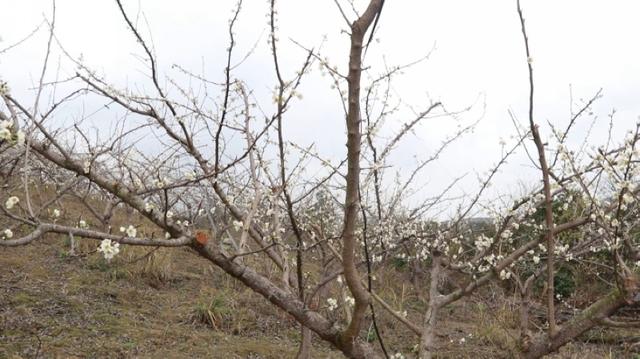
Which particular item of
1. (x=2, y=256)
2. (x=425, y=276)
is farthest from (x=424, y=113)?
(x=425, y=276)

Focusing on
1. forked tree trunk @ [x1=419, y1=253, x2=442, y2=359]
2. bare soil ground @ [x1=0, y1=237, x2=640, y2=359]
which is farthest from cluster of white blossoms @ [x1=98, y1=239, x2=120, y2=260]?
bare soil ground @ [x1=0, y1=237, x2=640, y2=359]

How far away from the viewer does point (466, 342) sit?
21.2 feet

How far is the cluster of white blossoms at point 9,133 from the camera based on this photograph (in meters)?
1.51

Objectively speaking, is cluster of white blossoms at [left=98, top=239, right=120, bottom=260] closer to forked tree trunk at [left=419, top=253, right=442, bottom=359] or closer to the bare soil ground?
forked tree trunk at [left=419, top=253, right=442, bottom=359]

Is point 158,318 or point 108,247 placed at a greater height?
point 108,247

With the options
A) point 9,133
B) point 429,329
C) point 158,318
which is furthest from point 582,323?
point 158,318

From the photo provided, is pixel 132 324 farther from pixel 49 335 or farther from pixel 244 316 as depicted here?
pixel 244 316

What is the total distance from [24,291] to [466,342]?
5.07 metres

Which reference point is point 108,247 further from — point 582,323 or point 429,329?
point 582,323

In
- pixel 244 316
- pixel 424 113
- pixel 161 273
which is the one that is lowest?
pixel 244 316

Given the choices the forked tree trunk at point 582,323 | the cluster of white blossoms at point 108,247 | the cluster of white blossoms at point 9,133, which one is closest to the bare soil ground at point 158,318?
the cluster of white blossoms at point 108,247

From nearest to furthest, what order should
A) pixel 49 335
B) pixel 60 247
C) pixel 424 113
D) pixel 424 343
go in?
pixel 424 343, pixel 424 113, pixel 49 335, pixel 60 247

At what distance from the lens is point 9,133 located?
1516mm

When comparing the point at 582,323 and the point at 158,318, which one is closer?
the point at 582,323
